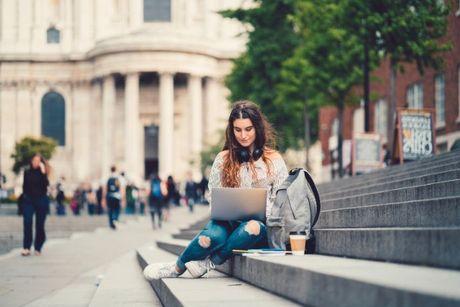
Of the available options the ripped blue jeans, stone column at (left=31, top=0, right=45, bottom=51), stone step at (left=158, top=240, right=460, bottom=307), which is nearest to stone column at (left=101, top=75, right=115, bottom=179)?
stone column at (left=31, top=0, right=45, bottom=51)

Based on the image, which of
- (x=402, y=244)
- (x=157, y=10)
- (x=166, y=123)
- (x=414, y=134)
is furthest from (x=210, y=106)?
(x=402, y=244)

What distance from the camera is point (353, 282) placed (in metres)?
4.29

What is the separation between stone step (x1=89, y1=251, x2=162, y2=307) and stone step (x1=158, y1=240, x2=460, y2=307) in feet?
4.62

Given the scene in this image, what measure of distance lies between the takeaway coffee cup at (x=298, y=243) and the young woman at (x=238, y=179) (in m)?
0.49

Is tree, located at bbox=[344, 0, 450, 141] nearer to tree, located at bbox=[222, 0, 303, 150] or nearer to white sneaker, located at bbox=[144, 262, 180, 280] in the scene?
white sneaker, located at bbox=[144, 262, 180, 280]

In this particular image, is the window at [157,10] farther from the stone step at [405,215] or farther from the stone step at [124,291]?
the stone step at [405,215]

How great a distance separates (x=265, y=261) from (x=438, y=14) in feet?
60.9

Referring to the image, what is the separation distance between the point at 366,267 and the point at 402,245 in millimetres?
243

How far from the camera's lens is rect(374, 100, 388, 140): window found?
133 feet

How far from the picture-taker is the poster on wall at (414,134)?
19891mm

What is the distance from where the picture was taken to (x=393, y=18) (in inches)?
930

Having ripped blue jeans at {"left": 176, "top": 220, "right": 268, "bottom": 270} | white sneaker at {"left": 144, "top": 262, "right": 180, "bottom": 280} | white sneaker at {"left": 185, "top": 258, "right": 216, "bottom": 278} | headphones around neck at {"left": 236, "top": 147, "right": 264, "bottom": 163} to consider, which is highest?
headphones around neck at {"left": 236, "top": 147, "right": 264, "bottom": 163}

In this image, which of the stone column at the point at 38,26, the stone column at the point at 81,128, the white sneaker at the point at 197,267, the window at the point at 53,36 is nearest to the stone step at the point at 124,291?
the white sneaker at the point at 197,267

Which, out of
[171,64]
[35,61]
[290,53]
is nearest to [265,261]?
[290,53]
